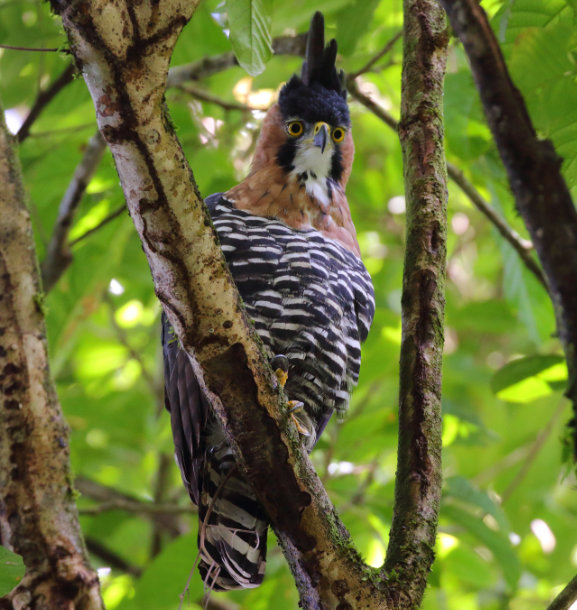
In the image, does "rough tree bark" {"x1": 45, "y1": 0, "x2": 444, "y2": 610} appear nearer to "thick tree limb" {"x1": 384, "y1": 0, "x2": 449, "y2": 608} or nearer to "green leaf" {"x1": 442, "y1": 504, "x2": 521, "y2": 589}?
"thick tree limb" {"x1": 384, "y1": 0, "x2": 449, "y2": 608}

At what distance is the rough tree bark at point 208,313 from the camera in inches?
65.9

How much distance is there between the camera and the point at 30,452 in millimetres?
2277

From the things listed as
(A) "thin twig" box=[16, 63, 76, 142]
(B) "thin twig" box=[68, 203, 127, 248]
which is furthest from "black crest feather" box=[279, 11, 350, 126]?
(A) "thin twig" box=[16, 63, 76, 142]

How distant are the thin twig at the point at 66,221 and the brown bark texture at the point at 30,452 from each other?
1.08 m

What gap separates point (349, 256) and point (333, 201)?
39 centimetres

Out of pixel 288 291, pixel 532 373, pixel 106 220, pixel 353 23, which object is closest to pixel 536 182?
pixel 288 291

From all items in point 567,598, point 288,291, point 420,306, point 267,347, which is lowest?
point 567,598

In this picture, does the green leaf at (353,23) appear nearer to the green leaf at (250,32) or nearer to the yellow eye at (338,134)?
the yellow eye at (338,134)

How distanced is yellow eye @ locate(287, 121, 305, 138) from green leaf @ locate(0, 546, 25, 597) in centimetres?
271

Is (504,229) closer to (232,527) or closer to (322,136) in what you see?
(322,136)

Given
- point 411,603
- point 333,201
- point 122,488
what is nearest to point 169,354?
point 333,201

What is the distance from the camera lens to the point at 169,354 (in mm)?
3061

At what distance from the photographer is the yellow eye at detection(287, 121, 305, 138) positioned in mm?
3854

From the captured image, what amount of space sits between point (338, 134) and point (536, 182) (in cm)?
284
